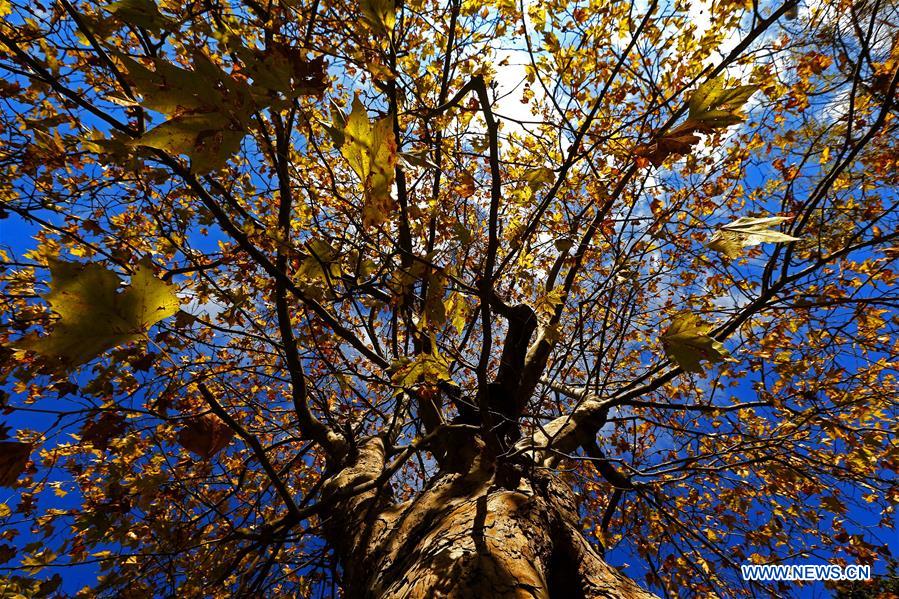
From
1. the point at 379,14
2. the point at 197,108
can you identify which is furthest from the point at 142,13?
the point at 379,14

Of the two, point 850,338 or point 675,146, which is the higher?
point 850,338

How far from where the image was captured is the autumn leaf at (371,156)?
800mm

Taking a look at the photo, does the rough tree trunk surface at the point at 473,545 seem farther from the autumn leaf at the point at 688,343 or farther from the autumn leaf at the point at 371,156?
the autumn leaf at the point at 371,156

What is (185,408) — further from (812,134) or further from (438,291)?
(812,134)

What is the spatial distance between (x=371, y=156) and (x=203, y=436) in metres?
1.43

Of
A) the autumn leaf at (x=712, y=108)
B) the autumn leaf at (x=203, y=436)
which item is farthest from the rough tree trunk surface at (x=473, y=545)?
the autumn leaf at (x=712, y=108)

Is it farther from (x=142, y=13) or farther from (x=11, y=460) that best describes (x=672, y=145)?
(x=11, y=460)

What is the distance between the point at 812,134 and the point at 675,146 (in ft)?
13.4

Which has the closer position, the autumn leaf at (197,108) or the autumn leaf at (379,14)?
the autumn leaf at (197,108)

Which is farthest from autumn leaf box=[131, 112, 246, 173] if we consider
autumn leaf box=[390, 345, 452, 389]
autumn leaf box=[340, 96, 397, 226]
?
autumn leaf box=[390, 345, 452, 389]

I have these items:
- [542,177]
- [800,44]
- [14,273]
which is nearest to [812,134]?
[800,44]

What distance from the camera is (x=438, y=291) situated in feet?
5.16

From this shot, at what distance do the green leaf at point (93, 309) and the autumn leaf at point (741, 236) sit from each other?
1.38 meters

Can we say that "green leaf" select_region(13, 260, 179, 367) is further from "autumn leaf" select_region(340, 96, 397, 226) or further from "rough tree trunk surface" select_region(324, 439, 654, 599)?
"rough tree trunk surface" select_region(324, 439, 654, 599)
